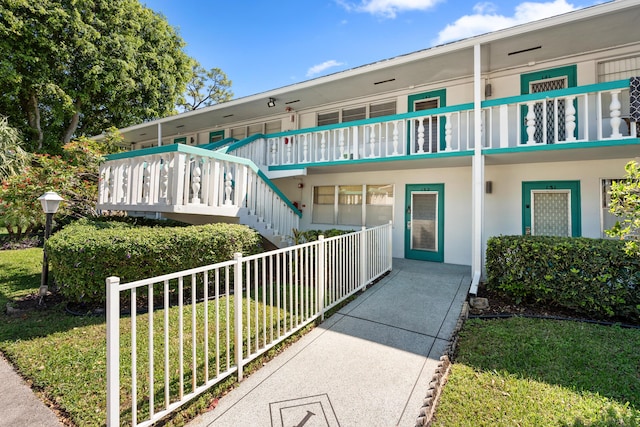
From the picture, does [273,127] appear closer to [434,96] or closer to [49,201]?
[434,96]

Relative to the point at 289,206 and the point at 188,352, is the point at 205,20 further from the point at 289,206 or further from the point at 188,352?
the point at 188,352

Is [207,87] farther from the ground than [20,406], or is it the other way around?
[207,87]

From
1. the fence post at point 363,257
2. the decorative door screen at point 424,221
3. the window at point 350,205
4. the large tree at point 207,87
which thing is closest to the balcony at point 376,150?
the decorative door screen at point 424,221

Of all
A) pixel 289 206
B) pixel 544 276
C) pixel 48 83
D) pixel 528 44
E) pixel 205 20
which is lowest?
pixel 544 276

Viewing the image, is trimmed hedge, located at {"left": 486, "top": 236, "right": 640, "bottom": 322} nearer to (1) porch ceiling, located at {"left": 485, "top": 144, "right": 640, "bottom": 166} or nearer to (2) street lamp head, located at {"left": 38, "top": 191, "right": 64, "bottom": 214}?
(1) porch ceiling, located at {"left": 485, "top": 144, "right": 640, "bottom": 166}

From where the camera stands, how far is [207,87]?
87.1 ft

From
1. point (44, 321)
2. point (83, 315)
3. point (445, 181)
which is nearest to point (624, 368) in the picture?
point (445, 181)

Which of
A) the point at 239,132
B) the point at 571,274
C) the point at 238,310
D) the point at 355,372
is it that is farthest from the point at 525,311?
the point at 239,132

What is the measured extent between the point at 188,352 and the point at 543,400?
352 centimetres

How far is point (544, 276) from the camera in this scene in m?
4.54

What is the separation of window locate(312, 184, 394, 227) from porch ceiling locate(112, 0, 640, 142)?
9.42ft

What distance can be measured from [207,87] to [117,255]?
86.3 feet

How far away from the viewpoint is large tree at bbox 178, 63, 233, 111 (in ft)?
84.6

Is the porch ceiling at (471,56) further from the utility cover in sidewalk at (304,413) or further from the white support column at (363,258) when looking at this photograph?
the utility cover in sidewalk at (304,413)
